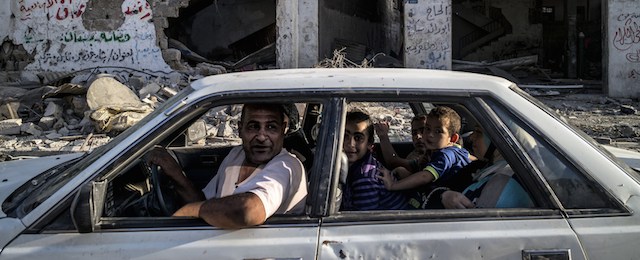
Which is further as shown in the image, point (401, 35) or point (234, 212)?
point (401, 35)

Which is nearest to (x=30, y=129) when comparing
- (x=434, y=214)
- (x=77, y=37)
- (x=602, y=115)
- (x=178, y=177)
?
(x=77, y=37)

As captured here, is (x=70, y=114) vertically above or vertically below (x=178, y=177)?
below

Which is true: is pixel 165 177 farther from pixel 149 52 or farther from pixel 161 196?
pixel 149 52

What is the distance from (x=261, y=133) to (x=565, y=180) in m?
1.18

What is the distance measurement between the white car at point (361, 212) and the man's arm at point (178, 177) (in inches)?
14.3

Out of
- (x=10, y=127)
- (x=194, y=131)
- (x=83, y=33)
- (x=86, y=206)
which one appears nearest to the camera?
(x=86, y=206)

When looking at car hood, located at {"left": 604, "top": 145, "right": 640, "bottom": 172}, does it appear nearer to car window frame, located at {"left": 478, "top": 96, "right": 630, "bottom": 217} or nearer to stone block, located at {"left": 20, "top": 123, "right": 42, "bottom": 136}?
car window frame, located at {"left": 478, "top": 96, "right": 630, "bottom": 217}

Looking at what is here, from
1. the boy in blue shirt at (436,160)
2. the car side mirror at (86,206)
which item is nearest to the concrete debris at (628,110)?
the boy in blue shirt at (436,160)

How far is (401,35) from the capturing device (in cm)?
1866

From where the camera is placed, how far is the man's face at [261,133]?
244 cm

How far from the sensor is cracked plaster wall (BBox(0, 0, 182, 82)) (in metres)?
13.1

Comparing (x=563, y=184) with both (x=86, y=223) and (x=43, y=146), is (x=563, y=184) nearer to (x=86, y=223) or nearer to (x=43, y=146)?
(x=86, y=223)

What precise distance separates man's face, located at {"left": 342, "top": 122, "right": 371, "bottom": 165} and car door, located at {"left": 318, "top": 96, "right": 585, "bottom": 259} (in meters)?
0.59

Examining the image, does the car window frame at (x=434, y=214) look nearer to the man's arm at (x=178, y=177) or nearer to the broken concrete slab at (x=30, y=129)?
the man's arm at (x=178, y=177)
